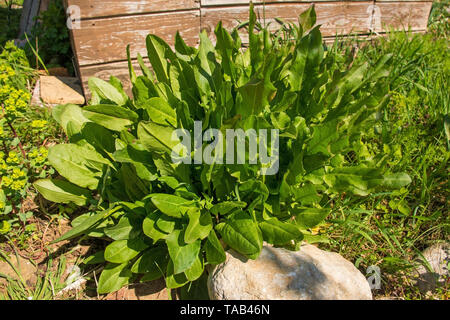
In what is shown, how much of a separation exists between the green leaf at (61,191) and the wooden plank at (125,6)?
50.6 inches

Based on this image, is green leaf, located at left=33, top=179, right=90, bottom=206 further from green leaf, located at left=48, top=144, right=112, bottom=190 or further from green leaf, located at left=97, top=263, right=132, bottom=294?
green leaf, located at left=97, top=263, right=132, bottom=294

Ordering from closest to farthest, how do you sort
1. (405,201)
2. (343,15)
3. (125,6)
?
(405,201) < (125,6) < (343,15)

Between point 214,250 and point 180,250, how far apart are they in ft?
0.52

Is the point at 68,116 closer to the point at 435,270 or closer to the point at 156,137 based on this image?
A: the point at 156,137

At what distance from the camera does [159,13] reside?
2.85 m

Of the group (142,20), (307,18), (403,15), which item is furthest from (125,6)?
(403,15)

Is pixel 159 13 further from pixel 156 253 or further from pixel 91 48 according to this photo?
pixel 156 253

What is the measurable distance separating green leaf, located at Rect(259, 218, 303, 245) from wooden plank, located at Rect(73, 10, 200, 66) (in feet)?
6.05

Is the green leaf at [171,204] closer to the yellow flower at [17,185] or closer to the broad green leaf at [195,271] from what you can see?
the broad green leaf at [195,271]

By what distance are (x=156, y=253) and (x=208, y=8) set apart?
2.02 meters

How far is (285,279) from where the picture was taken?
1714 mm

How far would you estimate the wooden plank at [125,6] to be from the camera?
2637 millimetres

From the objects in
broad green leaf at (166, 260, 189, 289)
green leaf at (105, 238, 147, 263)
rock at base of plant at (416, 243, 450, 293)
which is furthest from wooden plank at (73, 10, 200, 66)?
rock at base of plant at (416, 243, 450, 293)

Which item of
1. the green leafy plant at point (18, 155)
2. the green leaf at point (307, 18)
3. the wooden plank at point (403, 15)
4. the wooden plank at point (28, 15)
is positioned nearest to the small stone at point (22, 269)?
the green leafy plant at point (18, 155)
